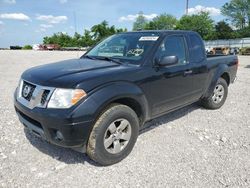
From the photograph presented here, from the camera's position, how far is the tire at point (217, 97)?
5498mm

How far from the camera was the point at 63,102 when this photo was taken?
111 inches

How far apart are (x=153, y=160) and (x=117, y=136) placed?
63cm

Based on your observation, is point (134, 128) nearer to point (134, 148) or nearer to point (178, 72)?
point (134, 148)

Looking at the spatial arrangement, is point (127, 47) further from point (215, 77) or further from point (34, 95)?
point (215, 77)

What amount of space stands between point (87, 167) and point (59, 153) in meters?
0.57

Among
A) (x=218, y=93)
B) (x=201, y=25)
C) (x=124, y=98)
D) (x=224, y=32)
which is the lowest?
(x=218, y=93)

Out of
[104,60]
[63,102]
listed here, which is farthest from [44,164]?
[104,60]

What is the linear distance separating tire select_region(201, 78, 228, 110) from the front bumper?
3.43 m

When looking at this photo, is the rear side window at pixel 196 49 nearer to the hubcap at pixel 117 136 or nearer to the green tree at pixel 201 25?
the hubcap at pixel 117 136

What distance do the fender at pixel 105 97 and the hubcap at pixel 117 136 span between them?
34 cm

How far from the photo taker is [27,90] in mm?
3281

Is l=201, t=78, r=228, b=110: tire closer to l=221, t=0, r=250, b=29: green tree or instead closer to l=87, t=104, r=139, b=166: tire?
l=87, t=104, r=139, b=166: tire

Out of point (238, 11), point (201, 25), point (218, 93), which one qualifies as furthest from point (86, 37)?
point (218, 93)

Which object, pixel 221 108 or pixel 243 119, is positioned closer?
pixel 243 119
